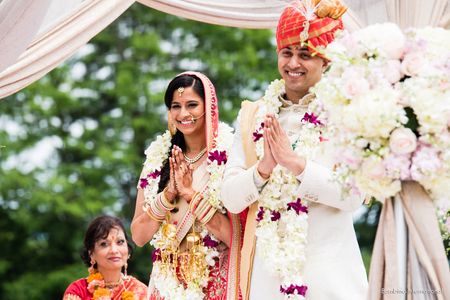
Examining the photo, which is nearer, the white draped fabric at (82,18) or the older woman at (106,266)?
the white draped fabric at (82,18)

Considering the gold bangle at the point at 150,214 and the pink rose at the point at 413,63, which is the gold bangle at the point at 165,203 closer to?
the gold bangle at the point at 150,214

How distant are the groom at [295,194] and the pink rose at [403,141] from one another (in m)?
0.69

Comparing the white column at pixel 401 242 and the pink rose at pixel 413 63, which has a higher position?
the pink rose at pixel 413 63

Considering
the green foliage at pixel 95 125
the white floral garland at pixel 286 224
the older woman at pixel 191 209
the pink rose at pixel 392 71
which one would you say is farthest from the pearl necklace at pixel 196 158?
the green foliage at pixel 95 125

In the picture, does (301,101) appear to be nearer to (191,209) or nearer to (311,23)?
(311,23)

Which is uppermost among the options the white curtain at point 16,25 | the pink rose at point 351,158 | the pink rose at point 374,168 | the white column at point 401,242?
the white curtain at point 16,25

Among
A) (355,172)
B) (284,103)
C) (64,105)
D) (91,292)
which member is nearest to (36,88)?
(64,105)

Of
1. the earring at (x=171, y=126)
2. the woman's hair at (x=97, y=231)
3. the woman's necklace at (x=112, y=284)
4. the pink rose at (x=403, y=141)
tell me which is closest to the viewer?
the pink rose at (x=403, y=141)

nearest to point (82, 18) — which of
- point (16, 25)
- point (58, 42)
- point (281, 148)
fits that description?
point (58, 42)

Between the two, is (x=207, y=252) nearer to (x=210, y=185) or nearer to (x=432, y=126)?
(x=210, y=185)

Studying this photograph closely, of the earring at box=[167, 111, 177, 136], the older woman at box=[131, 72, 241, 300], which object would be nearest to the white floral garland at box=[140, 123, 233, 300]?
the older woman at box=[131, 72, 241, 300]

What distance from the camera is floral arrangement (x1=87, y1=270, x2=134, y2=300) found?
727cm

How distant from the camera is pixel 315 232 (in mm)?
5750

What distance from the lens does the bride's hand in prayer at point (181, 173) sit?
20.9 ft
